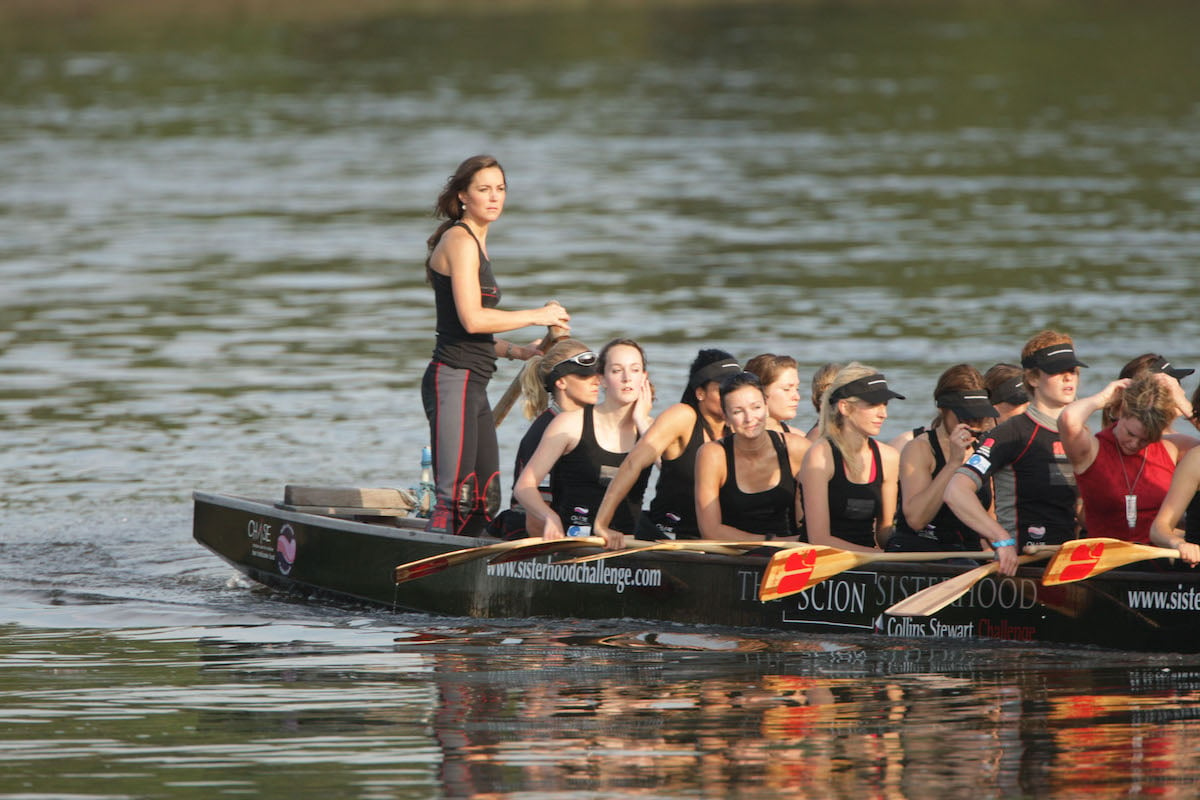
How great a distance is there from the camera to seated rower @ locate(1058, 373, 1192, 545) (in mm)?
9141

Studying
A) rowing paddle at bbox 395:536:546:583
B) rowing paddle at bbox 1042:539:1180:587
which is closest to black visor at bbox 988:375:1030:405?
rowing paddle at bbox 1042:539:1180:587

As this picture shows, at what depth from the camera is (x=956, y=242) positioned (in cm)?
2588

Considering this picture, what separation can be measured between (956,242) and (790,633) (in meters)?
16.5

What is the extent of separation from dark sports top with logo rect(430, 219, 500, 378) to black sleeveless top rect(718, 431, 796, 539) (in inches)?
59.9

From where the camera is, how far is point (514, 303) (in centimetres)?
2273

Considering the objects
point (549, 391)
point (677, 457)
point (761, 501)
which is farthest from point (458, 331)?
point (761, 501)

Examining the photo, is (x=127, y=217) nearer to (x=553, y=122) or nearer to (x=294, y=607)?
(x=553, y=122)

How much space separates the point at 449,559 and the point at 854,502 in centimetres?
227

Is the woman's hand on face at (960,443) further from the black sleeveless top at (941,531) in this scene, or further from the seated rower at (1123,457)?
the seated rower at (1123,457)

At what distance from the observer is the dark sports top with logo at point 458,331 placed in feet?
35.9

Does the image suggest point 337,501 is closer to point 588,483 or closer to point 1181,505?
point 588,483

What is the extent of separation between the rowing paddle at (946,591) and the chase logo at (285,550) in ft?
13.3

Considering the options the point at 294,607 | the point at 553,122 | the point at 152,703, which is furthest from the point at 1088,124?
the point at 152,703

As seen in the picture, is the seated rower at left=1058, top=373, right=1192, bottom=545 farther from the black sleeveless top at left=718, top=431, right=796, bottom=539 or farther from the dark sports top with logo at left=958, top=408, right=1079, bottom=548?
the black sleeveless top at left=718, top=431, right=796, bottom=539
